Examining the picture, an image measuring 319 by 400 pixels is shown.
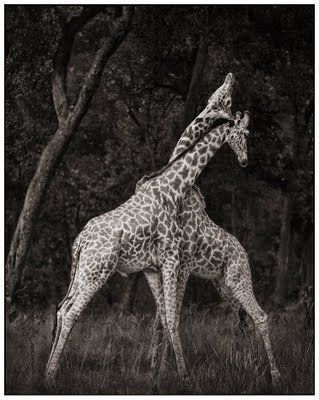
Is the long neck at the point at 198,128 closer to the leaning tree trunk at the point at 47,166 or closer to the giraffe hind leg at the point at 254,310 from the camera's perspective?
the giraffe hind leg at the point at 254,310

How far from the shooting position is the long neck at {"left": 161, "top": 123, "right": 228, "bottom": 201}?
263 inches

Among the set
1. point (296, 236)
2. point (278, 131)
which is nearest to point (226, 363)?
point (278, 131)

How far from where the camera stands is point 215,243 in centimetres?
679

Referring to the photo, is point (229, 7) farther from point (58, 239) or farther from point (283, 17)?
point (58, 239)

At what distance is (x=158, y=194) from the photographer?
6.62 metres

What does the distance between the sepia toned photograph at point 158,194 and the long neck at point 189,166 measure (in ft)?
0.05

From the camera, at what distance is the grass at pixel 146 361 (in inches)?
246

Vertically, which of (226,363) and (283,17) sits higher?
(283,17)

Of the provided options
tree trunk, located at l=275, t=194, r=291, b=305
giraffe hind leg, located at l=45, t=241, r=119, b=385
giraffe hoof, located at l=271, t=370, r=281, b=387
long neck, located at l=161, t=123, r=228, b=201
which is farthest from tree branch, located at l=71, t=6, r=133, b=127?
tree trunk, located at l=275, t=194, r=291, b=305

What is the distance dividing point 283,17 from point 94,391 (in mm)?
6895

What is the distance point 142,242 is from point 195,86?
558cm

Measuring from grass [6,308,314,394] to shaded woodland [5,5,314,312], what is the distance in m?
1.52

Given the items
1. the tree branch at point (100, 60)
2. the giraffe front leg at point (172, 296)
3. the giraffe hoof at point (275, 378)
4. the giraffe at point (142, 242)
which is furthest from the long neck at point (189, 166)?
the tree branch at point (100, 60)

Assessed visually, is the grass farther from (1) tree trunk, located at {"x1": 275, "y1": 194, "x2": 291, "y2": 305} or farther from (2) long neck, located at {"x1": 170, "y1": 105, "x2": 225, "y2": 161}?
(1) tree trunk, located at {"x1": 275, "y1": 194, "x2": 291, "y2": 305}
